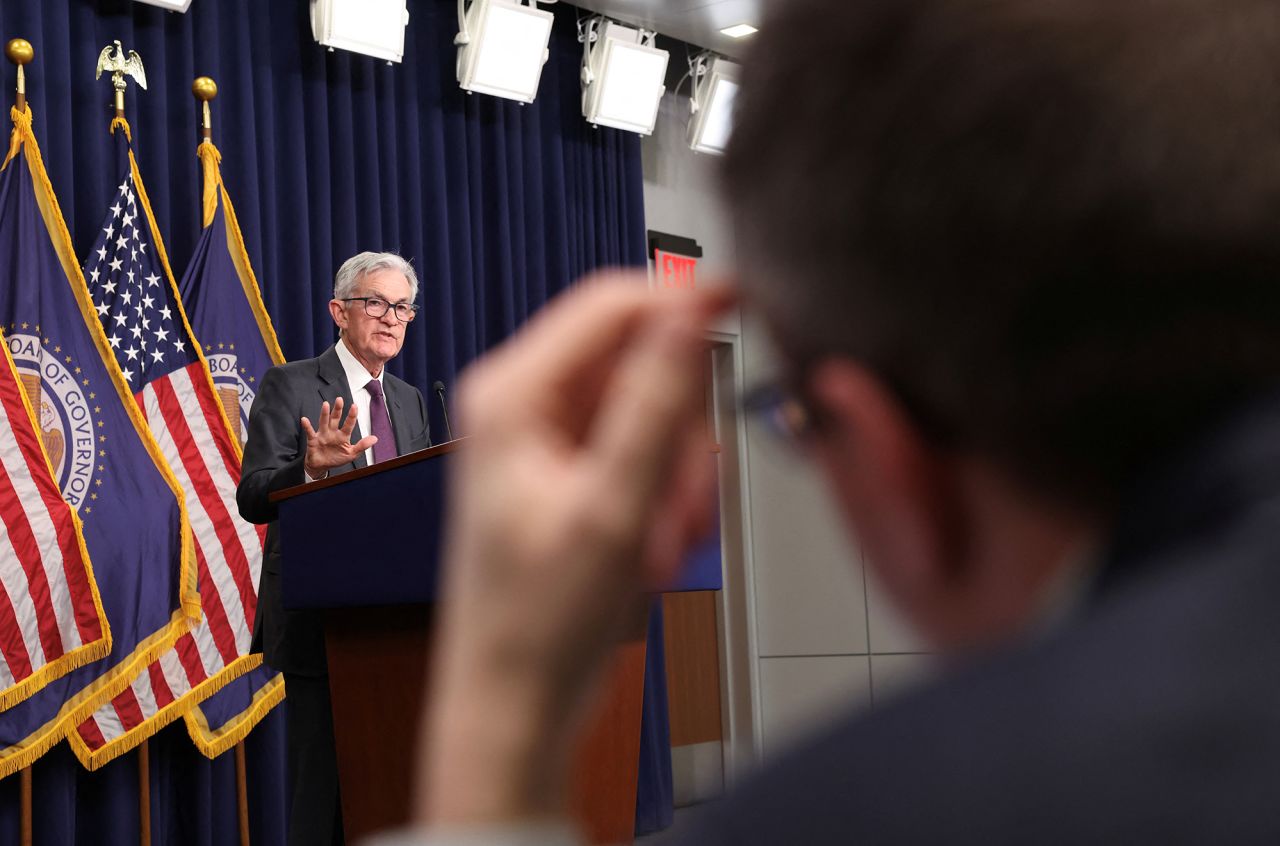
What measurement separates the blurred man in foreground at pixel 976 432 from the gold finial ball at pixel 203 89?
5113mm

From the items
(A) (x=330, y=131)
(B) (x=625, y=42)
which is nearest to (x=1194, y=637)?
(A) (x=330, y=131)

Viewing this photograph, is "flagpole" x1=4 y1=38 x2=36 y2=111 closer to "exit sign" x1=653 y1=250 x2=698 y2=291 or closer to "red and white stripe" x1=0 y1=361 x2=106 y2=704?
"red and white stripe" x1=0 y1=361 x2=106 y2=704

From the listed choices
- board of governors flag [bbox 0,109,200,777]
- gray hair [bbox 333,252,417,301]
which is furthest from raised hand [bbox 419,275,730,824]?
board of governors flag [bbox 0,109,200,777]

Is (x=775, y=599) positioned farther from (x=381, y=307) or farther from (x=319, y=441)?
(x=319, y=441)

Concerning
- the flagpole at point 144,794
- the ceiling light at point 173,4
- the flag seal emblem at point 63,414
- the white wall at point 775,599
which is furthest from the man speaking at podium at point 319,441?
the white wall at point 775,599

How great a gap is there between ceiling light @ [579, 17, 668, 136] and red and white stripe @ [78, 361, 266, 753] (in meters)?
2.64

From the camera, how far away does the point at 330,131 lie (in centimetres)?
586

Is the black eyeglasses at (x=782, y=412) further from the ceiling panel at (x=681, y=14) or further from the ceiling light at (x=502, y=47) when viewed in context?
the ceiling panel at (x=681, y=14)

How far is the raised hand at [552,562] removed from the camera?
0.45 metres

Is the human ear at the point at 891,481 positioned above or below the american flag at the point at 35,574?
above

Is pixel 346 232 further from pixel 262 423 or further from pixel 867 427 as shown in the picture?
pixel 867 427

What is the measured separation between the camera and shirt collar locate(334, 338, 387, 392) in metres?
3.88

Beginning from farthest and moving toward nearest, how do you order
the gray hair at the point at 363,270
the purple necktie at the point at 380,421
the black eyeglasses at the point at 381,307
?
the gray hair at the point at 363,270
the black eyeglasses at the point at 381,307
the purple necktie at the point at 380,421

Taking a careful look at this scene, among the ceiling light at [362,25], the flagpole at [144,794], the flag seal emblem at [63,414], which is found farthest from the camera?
the ceiling light at [362,25]
